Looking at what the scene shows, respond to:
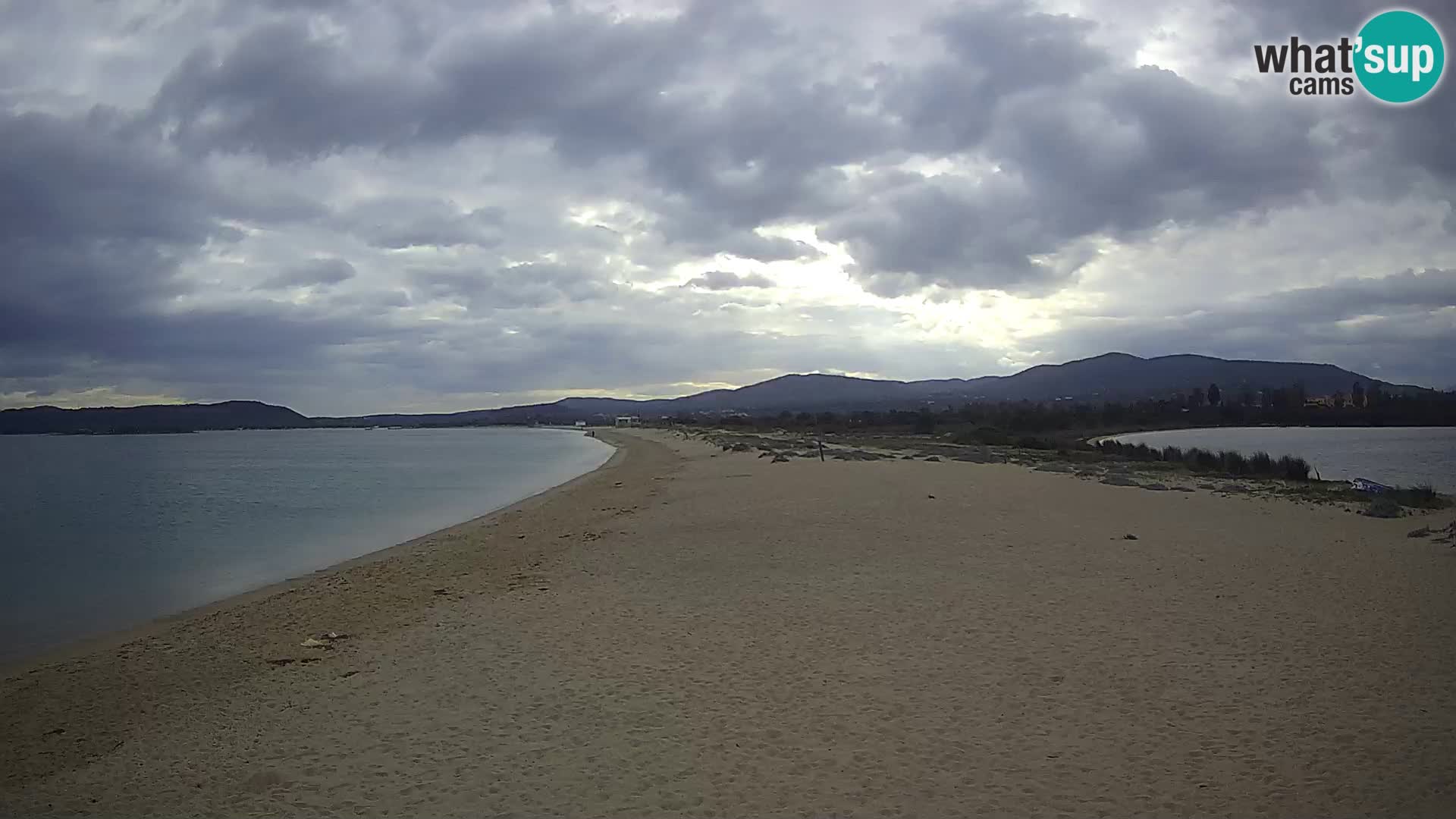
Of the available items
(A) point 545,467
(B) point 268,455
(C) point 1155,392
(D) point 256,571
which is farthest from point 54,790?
(C) point 1155,392

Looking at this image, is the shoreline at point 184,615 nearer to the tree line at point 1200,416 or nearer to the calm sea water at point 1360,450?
the calm sea water at point 1360,450

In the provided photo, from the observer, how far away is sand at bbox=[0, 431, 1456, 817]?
492cm

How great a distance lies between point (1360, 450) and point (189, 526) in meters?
56.7

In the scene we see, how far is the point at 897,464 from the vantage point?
102ft

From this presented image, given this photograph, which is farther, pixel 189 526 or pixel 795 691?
pixel 189 526

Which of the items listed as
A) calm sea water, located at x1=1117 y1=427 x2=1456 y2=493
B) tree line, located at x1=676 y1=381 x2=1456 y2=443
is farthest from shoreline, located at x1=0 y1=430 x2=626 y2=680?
tree line, located at x1=676 y1=381 x2=1456 y2=443

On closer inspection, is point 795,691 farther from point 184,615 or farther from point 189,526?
point 189,526

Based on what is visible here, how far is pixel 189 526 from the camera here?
22391 millimetres

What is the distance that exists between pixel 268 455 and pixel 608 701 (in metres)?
73.9

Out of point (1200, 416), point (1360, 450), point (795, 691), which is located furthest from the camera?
point (1200, 416)

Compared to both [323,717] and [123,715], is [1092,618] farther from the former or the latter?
[123,715]

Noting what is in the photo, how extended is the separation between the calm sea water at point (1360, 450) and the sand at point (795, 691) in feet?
76.1

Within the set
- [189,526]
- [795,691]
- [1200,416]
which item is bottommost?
[189,526]

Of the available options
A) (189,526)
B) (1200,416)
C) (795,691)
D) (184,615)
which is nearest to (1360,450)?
(1200,416)
